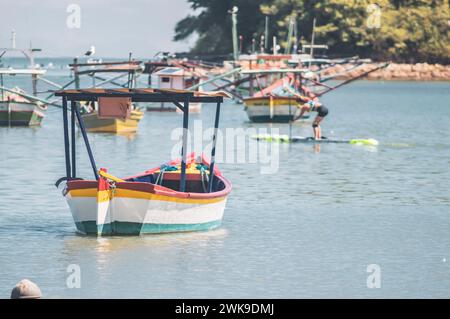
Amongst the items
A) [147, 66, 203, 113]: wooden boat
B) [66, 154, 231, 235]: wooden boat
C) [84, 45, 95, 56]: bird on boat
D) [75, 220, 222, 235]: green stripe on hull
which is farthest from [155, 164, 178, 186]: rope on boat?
[147, 66, 203, 113]: wooden boat

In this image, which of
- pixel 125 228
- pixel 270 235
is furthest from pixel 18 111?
pixel 125 228

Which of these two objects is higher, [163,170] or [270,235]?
[163,170]

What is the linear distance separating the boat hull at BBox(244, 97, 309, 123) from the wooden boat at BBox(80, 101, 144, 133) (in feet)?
30.2

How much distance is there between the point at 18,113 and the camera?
66562 mm

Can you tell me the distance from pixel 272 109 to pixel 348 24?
3397 inches

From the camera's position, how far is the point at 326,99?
12444cm

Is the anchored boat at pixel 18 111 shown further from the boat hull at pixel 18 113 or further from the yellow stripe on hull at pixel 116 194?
the yellow stripe on hull at pixel 116 194

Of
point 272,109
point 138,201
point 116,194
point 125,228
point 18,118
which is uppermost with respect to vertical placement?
point 116,194

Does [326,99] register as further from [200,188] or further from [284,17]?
[200,188]

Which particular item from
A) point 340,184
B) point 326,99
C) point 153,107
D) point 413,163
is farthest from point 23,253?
point 326,99

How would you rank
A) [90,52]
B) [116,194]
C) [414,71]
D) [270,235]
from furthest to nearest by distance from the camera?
1. [414,71]
2. [90,52]
3. [270,235]
4. [116,194]

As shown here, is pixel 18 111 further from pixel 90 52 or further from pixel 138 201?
pixel 138 201

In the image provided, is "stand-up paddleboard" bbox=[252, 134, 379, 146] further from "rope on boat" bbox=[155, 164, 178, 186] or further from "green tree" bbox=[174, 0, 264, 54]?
"green tree" bbox=[174, 0, 264, 54]

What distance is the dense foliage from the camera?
508 feet
